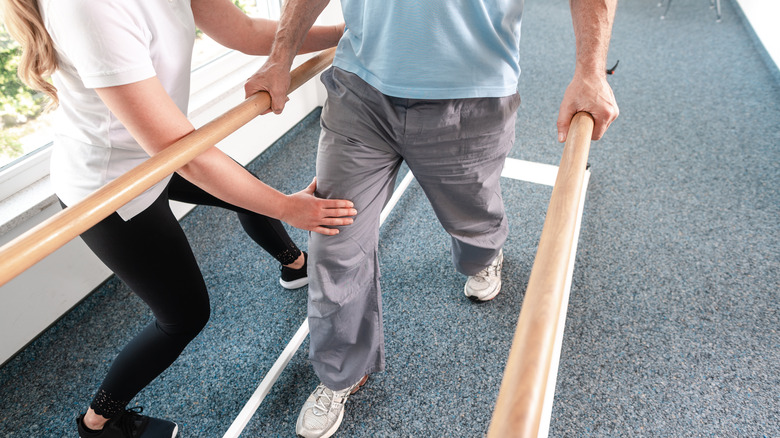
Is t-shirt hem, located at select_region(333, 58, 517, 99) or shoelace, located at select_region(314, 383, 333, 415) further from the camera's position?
shoelace, located at select_region(314, 383, 333, 415)

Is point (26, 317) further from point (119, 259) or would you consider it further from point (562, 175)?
point (562, 175)

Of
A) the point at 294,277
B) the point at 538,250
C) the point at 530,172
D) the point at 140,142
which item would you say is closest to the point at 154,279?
the point at 140,142

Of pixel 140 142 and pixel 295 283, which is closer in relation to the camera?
pixel 140 142

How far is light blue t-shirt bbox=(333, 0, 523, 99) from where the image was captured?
90cm

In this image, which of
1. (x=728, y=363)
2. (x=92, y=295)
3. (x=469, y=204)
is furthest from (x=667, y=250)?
(x=92, y=295)

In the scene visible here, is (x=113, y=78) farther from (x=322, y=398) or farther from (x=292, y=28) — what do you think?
(x=322, y=398)

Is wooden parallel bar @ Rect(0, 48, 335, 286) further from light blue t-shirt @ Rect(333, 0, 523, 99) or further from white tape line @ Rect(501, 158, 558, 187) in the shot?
white tape line @ Rect(501, 158, 558, 187)

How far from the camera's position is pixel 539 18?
4125 millimetres

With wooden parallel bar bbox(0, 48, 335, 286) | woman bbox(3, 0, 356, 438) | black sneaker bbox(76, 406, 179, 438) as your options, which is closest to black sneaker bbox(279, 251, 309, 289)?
woman bbox(3, 0, 356, 438)

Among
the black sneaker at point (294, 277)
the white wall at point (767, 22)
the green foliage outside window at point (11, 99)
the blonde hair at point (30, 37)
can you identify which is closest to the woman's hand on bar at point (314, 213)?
the blonde hair at point (30, 37)

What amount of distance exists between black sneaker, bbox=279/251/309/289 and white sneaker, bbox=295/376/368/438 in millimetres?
464

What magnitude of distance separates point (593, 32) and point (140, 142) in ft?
2.81

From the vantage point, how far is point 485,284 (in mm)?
1593

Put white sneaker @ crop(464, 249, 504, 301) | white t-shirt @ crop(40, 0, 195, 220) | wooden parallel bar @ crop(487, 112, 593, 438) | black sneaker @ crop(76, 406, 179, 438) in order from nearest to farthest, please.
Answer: wooden parallel bar @ crop(487, 112, 593, 438)
white t-shirt @ crop(40, 0, 195, 220)
black sneaker @ crop(76, 406, 179, 438)
white sneaker @ crop(464, 249, 504, 301)
